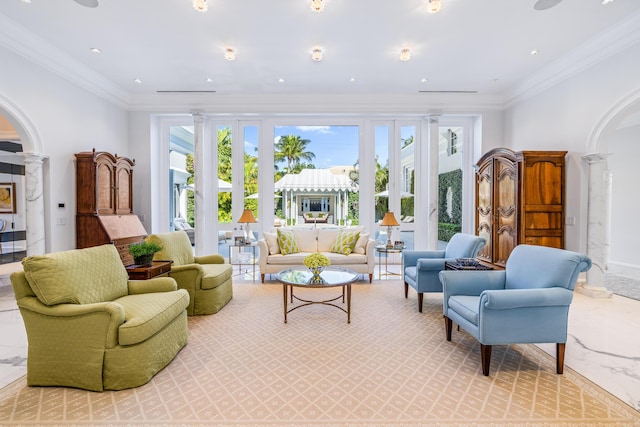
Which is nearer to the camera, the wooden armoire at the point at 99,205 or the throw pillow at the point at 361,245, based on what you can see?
the wooden armoire at the point at 99,205

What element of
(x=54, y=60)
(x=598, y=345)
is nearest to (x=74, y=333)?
(x=598, y=345)

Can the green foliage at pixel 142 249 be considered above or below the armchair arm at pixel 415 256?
above

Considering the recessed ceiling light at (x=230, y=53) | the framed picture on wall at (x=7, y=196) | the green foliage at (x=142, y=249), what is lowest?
the green foliage at (x=142, y=249)

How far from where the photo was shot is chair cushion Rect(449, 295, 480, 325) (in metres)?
2.67

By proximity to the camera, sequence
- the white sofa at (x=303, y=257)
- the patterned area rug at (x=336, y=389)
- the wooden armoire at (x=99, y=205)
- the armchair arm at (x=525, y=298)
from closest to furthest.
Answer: the patterned area rug at (x=336, y=389)
the armchair arm at (x=525, y=298)
the wooden armoire at (x=99, y=205)
the white sofa at (x=303, y=257)

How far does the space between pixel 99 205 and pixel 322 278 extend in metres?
4.10

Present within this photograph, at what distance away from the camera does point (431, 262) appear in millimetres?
4055

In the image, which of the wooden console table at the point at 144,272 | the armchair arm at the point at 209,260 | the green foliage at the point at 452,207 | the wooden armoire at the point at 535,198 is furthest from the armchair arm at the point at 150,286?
the green foliage at the point at 452,207

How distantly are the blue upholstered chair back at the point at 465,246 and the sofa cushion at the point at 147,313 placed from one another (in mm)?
3409

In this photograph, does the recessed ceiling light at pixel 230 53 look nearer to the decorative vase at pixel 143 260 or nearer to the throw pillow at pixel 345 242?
the decorative vase at pixel 143 260

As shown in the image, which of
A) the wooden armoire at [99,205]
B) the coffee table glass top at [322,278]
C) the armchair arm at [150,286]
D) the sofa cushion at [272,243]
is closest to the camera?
the armchair arm at [150,286]

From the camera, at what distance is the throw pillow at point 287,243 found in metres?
5.73

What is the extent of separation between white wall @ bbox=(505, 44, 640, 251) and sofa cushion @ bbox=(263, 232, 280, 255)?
15.5 feet

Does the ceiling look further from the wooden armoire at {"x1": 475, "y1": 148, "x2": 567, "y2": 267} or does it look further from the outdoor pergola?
the outdoor pergola
